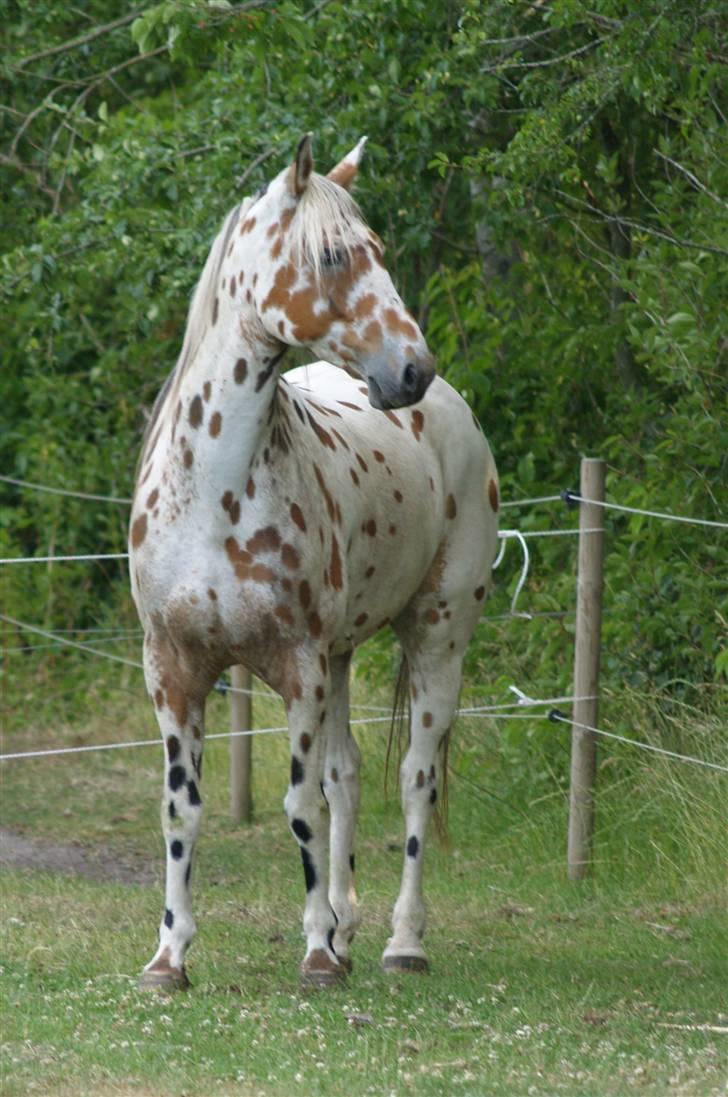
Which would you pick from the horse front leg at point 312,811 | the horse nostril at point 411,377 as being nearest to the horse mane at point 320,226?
the horse nostril at point 411,377

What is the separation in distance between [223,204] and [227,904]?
3.36 meters

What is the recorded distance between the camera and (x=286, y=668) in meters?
4.81

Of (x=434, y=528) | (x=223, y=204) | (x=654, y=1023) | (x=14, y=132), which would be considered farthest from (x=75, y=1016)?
(x=14, y=132)

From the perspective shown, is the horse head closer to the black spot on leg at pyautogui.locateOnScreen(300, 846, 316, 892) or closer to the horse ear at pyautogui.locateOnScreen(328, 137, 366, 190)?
the horse ear at pyautogui.locateOnScreen(328, 137, 366, 190)

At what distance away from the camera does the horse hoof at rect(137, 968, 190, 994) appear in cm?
477

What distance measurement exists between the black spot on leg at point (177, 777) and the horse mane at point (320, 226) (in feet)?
4.69

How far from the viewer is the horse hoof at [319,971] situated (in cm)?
486

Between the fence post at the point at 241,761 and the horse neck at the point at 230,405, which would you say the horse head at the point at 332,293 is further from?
the fence post at the point at 241,761

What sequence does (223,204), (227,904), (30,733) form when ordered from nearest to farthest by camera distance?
(227,904) < (223,204) < (30,733)

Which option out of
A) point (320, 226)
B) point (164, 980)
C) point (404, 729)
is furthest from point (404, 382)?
point (404, 729)

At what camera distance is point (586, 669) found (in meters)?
6.89

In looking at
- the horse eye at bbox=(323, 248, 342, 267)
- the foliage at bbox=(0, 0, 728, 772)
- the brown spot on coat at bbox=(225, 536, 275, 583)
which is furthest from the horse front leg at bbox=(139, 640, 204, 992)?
the foliage at bbox=(0, 0, 728, 772)

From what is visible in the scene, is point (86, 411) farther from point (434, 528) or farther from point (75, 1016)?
point (75, 1016)

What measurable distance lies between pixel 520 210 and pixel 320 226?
377 cm
